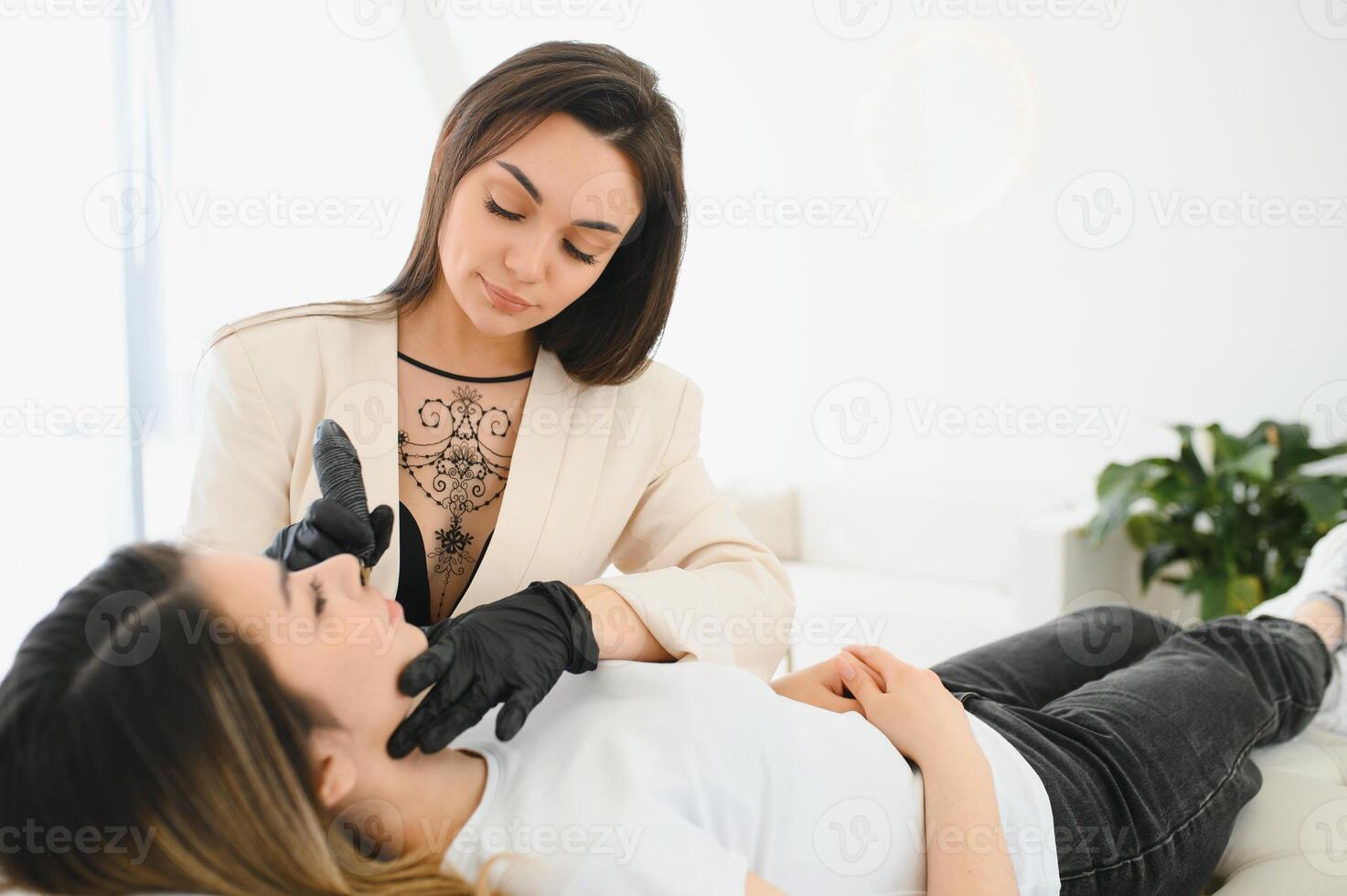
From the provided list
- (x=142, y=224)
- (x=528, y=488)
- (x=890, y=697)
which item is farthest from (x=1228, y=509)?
(x=142, y=224)

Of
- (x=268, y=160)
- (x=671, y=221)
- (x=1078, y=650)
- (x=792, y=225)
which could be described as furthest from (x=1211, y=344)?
(x=268, y=160)

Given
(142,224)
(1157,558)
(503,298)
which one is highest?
(142,224)

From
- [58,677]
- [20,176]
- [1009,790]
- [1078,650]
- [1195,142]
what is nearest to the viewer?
[58,677]

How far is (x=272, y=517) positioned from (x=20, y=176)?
2.02 meters

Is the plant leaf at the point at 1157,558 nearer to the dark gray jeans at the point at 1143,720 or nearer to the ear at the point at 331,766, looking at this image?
the dark gray jeans at the point at 1143,720

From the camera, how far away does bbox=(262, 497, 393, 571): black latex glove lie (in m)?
1.00

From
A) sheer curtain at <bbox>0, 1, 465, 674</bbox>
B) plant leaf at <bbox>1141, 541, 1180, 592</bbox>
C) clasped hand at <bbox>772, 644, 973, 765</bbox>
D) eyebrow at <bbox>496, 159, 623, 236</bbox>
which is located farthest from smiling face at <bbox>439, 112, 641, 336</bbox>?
plant leaf at <bbox>1141, 541, 1180, 592</bbox>

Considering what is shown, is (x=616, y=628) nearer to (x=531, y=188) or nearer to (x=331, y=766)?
(x=331, y=766)

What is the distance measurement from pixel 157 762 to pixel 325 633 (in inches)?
6.6

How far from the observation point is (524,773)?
100 centimetres

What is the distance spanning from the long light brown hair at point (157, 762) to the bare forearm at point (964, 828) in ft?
1.54

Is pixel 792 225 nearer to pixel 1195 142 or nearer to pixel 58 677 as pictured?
pixel 1195 142

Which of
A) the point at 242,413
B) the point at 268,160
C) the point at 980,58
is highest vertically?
the point at 980,58

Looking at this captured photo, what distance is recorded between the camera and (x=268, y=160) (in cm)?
348
